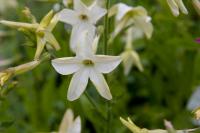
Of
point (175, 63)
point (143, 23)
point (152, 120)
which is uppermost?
point (143, 23)

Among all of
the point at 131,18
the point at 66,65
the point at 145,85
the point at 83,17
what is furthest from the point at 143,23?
the point at 145,85

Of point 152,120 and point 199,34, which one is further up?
point 199,34

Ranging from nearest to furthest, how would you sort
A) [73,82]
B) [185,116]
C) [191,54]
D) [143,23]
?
[73,82] → [143,23] → [185,116] → [191,54]

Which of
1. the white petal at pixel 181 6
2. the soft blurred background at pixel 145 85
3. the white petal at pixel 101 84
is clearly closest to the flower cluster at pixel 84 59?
the white petal at pixel 101 84

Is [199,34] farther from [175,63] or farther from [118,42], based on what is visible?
Result: [118,42]

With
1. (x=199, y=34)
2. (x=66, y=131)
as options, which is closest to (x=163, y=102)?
(x=199, y=34)

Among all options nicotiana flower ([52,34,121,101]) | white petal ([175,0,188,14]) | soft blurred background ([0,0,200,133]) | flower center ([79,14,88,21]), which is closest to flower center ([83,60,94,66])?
nicotiana flower ([52,34,121,101])

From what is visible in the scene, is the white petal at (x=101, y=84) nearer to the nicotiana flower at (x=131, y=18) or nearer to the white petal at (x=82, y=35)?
the white petal at (x=82, y=35)
